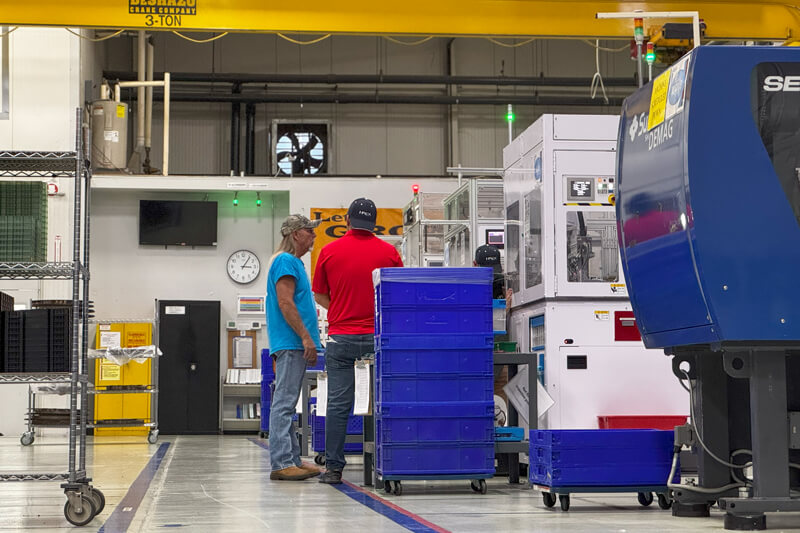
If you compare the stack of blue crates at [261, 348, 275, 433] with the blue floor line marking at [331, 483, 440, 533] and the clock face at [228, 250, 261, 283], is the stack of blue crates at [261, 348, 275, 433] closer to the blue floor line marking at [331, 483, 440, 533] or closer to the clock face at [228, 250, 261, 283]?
the clock face at [228, 250, 261, 283]

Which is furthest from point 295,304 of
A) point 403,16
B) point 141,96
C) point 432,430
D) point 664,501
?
point 141,96

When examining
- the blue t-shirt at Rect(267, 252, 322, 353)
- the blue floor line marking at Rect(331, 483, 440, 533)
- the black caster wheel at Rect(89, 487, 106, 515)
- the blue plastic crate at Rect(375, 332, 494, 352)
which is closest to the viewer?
the blue floor line marking at Rect(331, 483, 440, 533)

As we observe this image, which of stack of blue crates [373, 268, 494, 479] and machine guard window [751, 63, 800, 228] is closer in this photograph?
machine guard window [751, 63, 800, 228]

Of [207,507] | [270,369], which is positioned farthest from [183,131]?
[207,507]

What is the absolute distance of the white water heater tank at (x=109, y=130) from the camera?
16.1 meters

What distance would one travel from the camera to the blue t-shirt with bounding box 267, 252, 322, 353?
712cm

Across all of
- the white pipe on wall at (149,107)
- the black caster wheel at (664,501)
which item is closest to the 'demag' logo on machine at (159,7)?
the black caster wheel at (664,501)

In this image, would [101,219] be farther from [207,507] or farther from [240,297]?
[207,507]

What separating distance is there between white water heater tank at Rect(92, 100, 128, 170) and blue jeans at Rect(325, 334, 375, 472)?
34.0 ft

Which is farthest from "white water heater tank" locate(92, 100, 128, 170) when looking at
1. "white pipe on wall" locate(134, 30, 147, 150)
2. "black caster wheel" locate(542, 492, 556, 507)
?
"black caster wheel" locate(542, 492, 556, 507)

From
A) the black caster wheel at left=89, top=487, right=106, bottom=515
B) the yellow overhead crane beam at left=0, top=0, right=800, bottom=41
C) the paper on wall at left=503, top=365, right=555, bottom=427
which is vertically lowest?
the black caster wheel at left=89, top=487, right=106, bottom=515

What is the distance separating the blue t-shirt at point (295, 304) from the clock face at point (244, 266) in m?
10.6

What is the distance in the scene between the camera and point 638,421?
7.31 metres

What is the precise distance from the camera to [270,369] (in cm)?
1252
